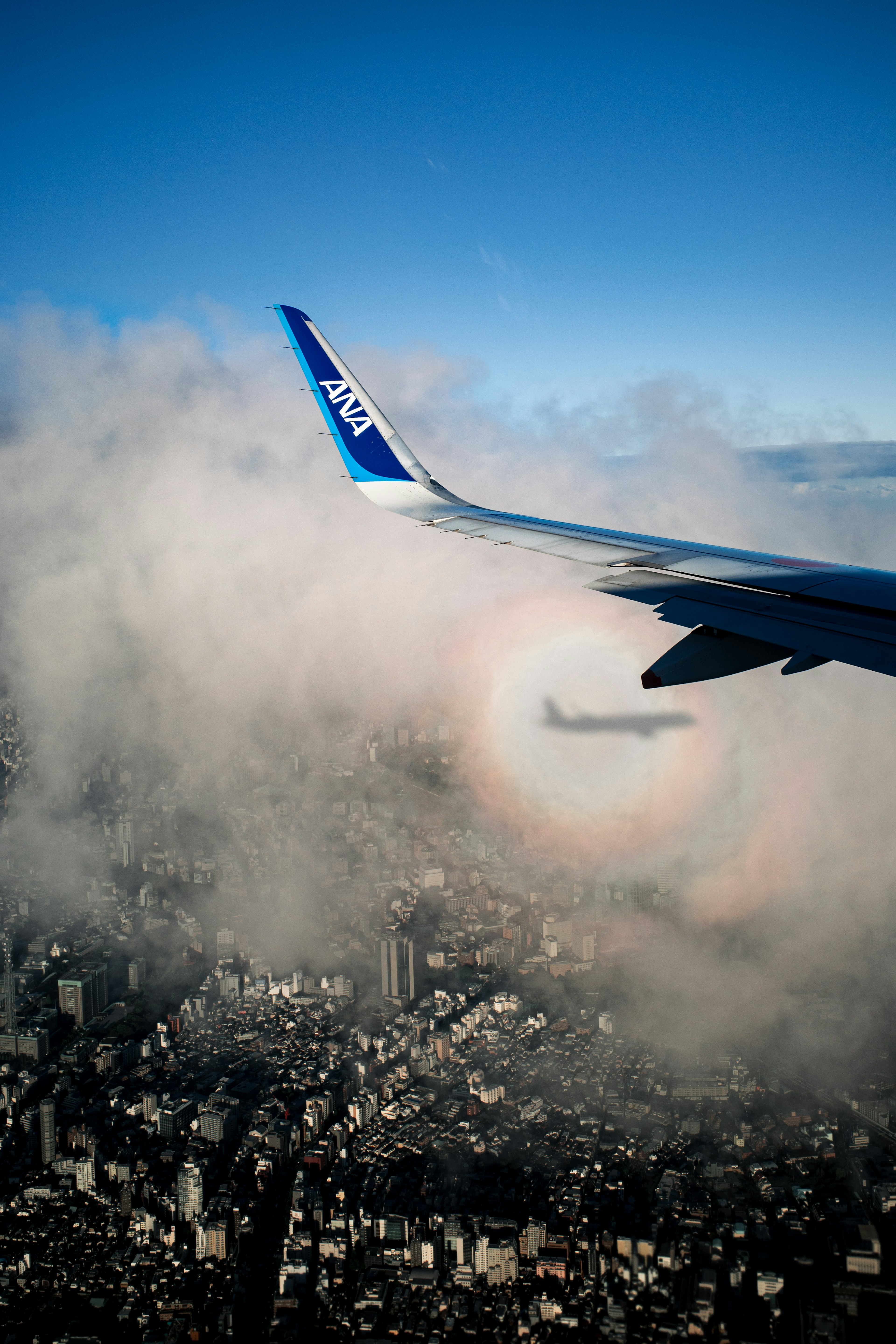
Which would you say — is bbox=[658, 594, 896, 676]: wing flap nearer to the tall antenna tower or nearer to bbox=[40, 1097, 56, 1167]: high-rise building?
bbox=[40, 1097, 56, 1167]: high-rise building

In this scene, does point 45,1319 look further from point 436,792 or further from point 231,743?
point 231,743

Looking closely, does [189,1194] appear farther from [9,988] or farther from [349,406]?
[349,406]

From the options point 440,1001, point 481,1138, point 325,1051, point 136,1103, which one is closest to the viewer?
point 481,1138

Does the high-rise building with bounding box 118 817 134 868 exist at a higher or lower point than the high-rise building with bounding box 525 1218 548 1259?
higher

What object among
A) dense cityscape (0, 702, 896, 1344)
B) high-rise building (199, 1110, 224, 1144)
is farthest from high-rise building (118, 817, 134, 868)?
high-rise building (199, 1110, 224, 1144)

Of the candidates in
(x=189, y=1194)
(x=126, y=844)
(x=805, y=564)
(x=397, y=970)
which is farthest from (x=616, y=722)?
(x=126, y=844)

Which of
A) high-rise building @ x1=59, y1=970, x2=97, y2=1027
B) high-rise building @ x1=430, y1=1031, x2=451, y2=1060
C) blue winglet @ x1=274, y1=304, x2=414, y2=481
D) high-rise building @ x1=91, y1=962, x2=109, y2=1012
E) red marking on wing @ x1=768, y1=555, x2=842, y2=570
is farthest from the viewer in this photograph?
high-rise building @ x1=91, y1=962, x2=109, y2=1012

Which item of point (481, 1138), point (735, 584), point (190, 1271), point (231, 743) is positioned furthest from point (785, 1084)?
point (231, 743)
